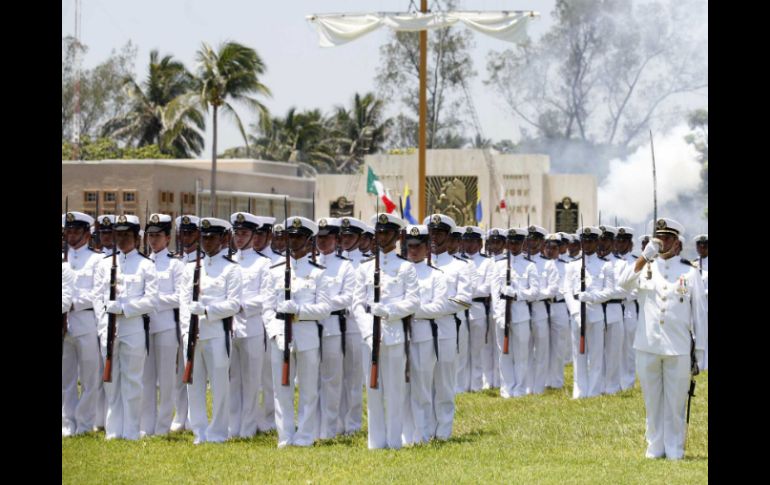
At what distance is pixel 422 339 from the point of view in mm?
11633

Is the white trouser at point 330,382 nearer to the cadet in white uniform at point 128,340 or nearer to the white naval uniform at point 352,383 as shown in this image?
the white naval uniform at point 352,383

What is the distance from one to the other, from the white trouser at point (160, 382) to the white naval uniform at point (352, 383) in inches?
69.7

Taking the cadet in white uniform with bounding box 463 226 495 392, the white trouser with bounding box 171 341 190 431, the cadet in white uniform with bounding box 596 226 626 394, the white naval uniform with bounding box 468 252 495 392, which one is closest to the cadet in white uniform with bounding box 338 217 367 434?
the white trouser with bounding box 171 341 190 431

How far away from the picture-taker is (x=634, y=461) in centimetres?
1091

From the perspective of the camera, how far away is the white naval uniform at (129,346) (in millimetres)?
12094

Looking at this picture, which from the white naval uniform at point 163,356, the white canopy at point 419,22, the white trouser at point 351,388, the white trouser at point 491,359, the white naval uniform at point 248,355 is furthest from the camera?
the white canopy at point 419,22

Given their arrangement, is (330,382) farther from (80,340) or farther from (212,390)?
(80,340)

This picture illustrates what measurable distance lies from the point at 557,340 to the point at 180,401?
6.63 meters

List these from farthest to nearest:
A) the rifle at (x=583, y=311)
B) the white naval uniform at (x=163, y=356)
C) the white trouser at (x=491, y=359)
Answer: the white trouser at (x=491, y=359), the rifle at (x=583, y=311), the white naval uniform at (x=163, y=356)

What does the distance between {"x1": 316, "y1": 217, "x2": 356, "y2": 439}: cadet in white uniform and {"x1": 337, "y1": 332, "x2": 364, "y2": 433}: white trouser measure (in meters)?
0.21

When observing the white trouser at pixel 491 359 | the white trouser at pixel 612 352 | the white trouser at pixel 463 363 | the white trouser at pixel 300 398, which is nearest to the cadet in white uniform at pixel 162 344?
the white trouser at pixel 300 398

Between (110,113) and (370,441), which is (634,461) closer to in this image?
(370,441)
